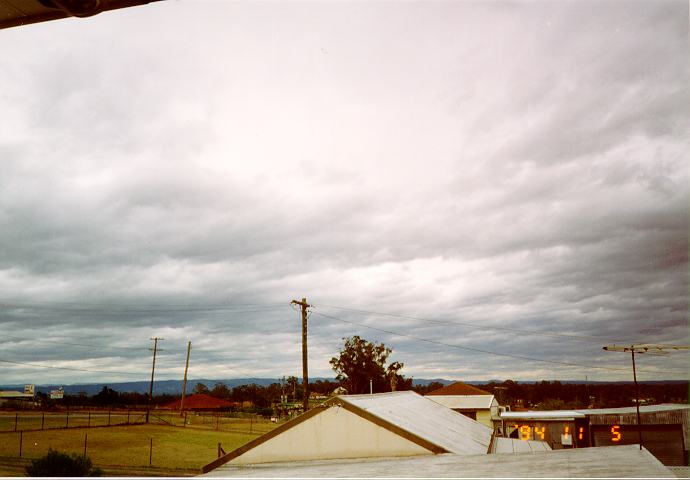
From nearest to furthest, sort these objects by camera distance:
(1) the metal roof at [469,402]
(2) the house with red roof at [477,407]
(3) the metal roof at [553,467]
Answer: (3) the metal roof at [553,467] < (2) the house with red roof at [477,407] < (1) the metal roof at [469,402]

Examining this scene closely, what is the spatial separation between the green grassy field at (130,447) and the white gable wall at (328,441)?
478 inches

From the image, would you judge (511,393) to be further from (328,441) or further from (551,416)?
(328,441)

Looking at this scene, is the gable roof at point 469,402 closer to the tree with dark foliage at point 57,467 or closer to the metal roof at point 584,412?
the metal roof at point 584,412

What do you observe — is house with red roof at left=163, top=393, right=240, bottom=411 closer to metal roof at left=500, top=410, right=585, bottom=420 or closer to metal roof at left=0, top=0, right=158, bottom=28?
metal roof at left=500, top=410, right=585, bottom=420

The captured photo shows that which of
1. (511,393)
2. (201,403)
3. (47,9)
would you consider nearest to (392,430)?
(47,9)

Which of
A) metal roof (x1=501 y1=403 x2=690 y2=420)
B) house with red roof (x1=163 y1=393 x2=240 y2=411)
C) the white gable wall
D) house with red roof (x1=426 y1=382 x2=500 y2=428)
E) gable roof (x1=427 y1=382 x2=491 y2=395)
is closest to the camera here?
the white gable wall

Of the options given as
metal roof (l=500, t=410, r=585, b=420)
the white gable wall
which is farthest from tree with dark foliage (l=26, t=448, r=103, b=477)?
metal roof (l=500, t=410, r=585, b=420)

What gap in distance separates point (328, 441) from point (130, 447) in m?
26.2

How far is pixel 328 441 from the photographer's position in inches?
583

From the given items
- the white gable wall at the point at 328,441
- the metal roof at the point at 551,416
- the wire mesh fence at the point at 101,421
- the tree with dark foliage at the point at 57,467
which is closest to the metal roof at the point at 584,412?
the metal roof at the point at 551,416

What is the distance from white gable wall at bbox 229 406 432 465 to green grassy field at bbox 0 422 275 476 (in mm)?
12148

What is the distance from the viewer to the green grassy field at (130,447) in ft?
83.2

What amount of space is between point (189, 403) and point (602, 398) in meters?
94.2

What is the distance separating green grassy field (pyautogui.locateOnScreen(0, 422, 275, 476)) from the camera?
25.4m
